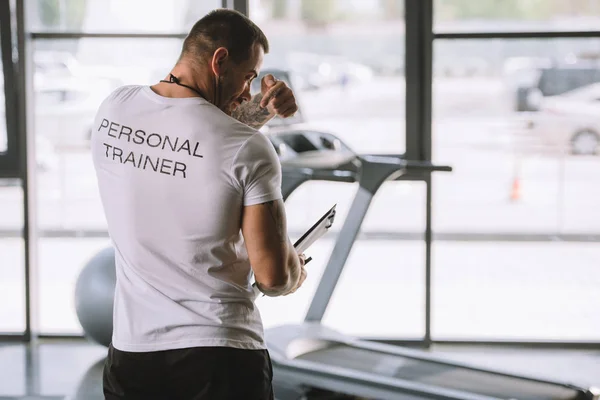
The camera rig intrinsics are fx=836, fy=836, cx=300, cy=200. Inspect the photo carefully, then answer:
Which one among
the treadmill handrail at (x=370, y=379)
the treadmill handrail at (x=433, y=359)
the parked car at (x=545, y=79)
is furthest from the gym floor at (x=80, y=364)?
the parked car at (x=545, y=79)

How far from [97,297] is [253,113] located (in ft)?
7.19

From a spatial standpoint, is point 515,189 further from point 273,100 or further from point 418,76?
point 273,100

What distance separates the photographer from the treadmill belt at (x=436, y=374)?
126 inches

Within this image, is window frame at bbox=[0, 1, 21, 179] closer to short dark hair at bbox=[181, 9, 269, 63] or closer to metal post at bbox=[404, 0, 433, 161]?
metal post at bbox=[404, 0, 433, 161]

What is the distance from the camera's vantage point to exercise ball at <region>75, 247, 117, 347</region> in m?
3.72

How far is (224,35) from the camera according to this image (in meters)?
1.45

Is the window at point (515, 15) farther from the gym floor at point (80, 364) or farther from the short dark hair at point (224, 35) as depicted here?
the short dark hair at point (224, 35)

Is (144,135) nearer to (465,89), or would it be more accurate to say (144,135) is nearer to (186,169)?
(186,169)

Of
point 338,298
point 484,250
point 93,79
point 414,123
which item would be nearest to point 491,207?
point 484,250

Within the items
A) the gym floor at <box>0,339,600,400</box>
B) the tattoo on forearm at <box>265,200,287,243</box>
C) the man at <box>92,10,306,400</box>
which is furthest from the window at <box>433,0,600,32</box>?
the tattoo on forearm at <box>265,200,287,243</box>

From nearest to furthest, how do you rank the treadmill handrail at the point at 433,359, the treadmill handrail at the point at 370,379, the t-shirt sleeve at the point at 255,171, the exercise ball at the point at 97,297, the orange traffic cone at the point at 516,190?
the t-shirt sleeve at the point at 255,171, the treadmill handrail at the point at 370,379, the treadmill handrail at the point at 433,359, the exercise ball at the point at 97,297, the orange traffic cone at the point at 516,190

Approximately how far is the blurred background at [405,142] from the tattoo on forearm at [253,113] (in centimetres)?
275

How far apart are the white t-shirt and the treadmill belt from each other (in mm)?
1927

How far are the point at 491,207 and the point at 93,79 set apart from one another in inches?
89.4
